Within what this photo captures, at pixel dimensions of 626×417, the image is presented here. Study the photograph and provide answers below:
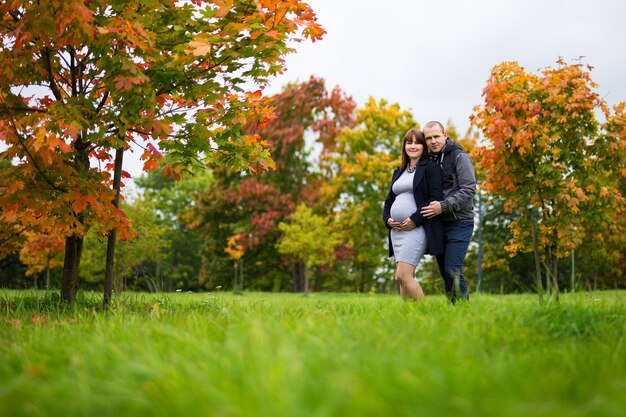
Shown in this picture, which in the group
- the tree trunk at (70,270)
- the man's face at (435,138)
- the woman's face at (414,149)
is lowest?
the tree trunk at (70,270)

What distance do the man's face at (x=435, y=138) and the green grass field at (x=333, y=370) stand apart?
2.35 metres

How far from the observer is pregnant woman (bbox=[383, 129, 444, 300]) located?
4793mm

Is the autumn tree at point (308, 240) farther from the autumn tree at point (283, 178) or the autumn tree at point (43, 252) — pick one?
the autumn tree at point (43, 252)

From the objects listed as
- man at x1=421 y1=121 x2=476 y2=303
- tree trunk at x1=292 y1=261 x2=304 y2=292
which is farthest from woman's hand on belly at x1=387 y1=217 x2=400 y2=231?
tree trunk at x1=292 y1=261 x2=304 y2=292

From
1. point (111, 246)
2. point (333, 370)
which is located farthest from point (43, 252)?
point (333, 370)

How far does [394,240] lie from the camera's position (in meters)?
5.03

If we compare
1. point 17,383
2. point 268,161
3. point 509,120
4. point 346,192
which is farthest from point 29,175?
point 346,192

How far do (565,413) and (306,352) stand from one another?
0.94 meters

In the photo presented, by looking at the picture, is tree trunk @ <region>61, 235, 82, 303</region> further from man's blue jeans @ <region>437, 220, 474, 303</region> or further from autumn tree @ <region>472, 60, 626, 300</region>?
autumn tree @ <region>472, 60, 626, 300</region>

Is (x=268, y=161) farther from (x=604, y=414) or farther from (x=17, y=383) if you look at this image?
(x=604, y=414)

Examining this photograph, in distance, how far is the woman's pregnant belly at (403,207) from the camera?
193 inches

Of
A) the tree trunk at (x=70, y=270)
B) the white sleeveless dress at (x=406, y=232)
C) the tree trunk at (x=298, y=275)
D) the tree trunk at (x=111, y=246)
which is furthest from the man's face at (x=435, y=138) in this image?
the tree trunk at (x=298, y=275)

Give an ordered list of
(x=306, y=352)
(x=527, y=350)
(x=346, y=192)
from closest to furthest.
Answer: (x=306, y=352), (x=527, y=350), (x=346, y=192)

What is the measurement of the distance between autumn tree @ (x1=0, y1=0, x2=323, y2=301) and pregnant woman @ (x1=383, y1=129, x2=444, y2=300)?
1409 mm
